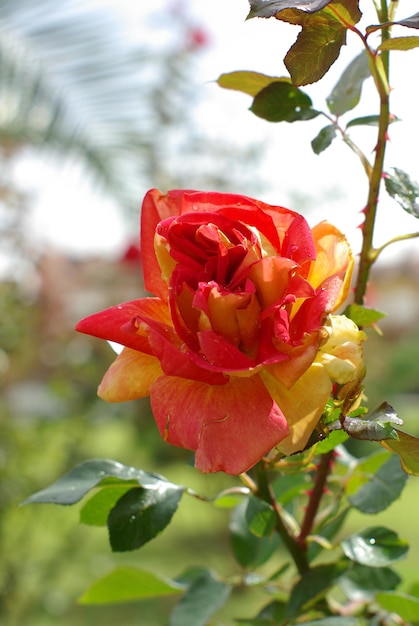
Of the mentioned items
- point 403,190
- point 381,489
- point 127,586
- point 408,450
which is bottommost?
point 127,586

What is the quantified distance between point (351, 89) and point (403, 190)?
11 centimetres

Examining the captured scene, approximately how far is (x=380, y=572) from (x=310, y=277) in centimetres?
25

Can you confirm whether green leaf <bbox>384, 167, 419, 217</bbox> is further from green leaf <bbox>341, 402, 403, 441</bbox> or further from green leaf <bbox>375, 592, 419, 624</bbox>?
green leaf <bbox>375, 592, 419, 624</bbox>

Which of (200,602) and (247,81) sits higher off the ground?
(247,81)

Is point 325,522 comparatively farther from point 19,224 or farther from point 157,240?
point 19,224

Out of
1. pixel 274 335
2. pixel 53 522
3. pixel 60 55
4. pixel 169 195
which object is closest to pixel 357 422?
pixel 274 335

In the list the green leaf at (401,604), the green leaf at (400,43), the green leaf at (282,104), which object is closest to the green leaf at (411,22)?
the green leaf at (400,43)

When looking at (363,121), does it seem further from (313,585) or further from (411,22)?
(313,585)

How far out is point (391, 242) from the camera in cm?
44

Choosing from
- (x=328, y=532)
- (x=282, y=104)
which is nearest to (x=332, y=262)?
(x=282, y=104)

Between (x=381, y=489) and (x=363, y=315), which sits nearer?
(x=363, y=315)

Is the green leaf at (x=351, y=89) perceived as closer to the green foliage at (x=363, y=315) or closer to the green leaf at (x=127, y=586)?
→ the green foliage at (x=363, y=315)

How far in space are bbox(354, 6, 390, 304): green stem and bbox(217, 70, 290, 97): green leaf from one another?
3.3 inches

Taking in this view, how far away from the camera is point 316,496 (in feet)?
1.57
